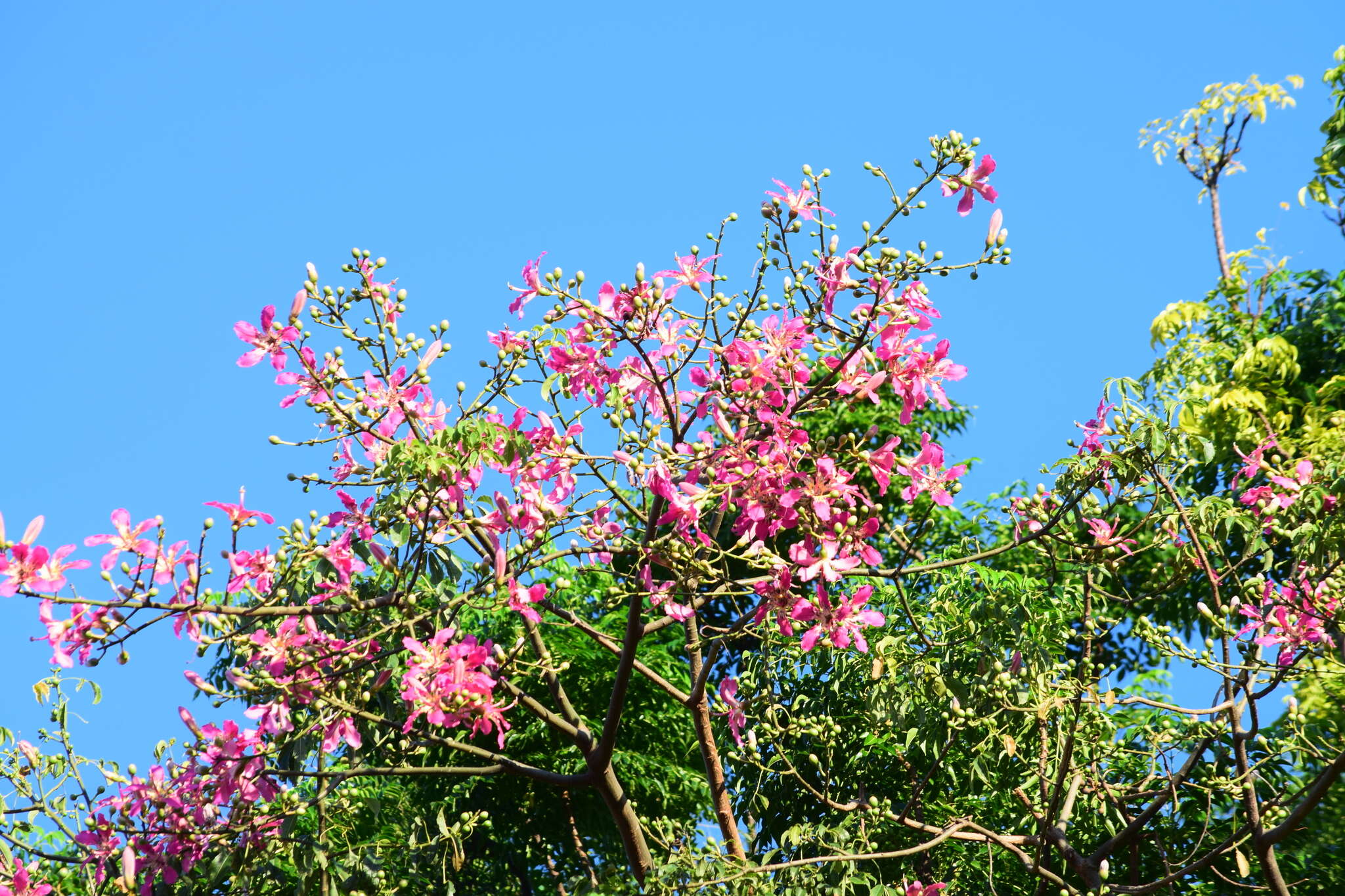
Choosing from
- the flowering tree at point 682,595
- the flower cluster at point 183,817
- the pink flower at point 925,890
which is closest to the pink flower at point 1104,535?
the flowering tree at point 682,595

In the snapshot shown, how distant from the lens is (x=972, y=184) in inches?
124

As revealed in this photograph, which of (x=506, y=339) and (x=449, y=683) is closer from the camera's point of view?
(x=449, y=683)

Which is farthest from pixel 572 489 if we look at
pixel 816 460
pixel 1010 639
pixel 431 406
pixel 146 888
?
pixel 1010 639

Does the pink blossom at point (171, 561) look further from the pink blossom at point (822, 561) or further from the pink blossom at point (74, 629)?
the pink blossom at point (822, 561)

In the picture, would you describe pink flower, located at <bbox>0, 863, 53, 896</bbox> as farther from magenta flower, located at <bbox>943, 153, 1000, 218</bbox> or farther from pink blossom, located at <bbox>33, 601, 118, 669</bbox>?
magenta flower, located at <bbox>943, 153, 1000, 218</bbox>

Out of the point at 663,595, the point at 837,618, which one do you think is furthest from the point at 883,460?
the point at 663,595

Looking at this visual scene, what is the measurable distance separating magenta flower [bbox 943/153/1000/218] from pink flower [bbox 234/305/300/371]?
1.74 m

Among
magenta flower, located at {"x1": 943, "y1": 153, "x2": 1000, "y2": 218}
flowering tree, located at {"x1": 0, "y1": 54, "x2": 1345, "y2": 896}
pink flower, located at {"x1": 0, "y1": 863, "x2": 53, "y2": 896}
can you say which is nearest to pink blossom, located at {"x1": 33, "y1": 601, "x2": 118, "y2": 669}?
flowering tree, located at {"x1": 0, "y1": 54, "x2": 1345, "y2": 896}

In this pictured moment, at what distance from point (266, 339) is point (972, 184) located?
1.89m

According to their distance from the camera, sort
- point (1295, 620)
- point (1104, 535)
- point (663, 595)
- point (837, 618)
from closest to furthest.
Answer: point (837, 618)
point (663, 595)
point (1104, 535)
point (1295, 620)

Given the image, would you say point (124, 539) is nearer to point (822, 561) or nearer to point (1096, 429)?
point (822, 561)

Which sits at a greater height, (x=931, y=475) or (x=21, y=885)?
(x=931, y=475)

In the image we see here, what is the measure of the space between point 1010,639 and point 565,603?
Answer: 423 cm

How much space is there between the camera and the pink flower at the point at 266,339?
324 cm
